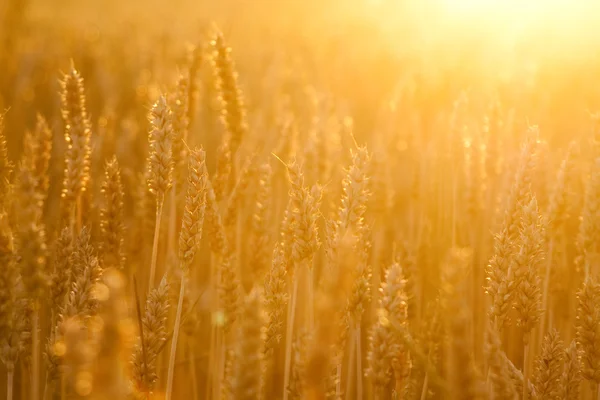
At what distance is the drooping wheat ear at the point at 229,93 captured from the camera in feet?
6.37

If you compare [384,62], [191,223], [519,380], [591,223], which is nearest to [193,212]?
[191,223]

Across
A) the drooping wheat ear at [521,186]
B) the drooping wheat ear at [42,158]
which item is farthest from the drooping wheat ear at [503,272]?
the drooping wheat ear at [42,158]

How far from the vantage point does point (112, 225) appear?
5.74ft

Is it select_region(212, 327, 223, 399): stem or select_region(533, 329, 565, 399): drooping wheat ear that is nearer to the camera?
select_region(533, 329, 565, 399): drooping wheat ear

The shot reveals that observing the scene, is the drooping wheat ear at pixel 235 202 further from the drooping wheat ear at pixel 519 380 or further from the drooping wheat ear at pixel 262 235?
the drooping wheat ear at pixel 519 380

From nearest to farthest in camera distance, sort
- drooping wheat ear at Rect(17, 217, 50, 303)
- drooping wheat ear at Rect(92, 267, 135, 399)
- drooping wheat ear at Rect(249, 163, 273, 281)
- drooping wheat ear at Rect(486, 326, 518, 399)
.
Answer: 1. drooping wheat ear at Rect(92, 267, 135, 399)
2. drooping wheat ear at Rect(486, 326, 518, 399)
3. drooping wheat ear at Rect(17, 217, 50, 303)
4. drooping wheat ear at Rect(249, 163, 273, 281)

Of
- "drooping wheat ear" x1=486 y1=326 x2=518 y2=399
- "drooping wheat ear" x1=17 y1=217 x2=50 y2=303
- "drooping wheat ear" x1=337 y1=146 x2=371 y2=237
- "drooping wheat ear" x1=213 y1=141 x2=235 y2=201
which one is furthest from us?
"drooping wheat ear" x1=213 y1=141 x2=235 y2=201

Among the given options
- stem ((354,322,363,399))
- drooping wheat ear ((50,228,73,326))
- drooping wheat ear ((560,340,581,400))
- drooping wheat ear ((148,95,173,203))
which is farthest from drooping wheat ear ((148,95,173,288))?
drooping wheat ear ((560,340,581,400))

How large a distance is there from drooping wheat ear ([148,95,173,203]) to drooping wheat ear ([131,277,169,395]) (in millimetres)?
262

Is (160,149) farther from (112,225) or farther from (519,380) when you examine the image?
(519,380)

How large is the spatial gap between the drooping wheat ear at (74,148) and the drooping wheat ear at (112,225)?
9 centimetres

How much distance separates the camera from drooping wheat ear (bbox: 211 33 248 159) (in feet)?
6.37

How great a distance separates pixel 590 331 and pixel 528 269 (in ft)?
0.77

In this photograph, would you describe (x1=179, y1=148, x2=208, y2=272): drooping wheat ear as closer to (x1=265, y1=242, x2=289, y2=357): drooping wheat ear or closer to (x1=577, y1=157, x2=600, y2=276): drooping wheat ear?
(x1=265, y1=242, x2=289, y2=357): drooping wheat ear
